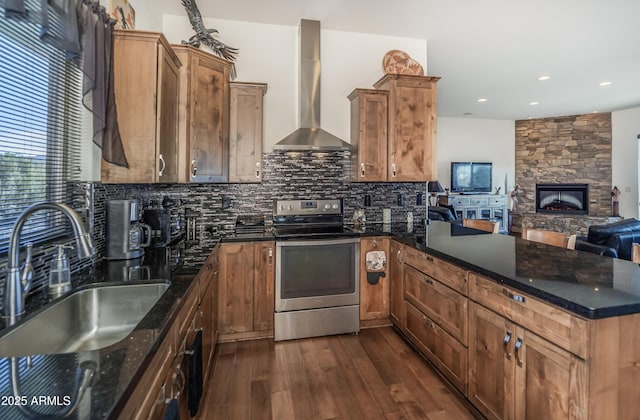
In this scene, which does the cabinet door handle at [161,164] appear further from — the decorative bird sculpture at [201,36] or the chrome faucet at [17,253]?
the decorative bird sculpture at [201,36]

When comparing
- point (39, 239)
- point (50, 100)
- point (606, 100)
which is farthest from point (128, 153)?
point (606, 100)

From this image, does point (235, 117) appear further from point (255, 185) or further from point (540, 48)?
point (540, 48)

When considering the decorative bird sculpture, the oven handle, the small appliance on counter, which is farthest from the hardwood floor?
the decorative bird sculpture

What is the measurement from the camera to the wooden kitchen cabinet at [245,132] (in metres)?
3.10

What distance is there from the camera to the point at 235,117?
3.10m

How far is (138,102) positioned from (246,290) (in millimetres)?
1650

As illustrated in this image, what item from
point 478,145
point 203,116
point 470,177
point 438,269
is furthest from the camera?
point 478,145

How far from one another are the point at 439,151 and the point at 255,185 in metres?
6.37

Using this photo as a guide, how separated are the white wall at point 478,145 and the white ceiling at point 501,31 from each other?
8.69ft

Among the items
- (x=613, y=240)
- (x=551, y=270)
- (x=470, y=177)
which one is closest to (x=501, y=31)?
(x=613, y=240)

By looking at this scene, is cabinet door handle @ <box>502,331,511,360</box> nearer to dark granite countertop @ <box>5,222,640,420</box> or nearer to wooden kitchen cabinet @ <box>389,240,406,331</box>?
dark granite countertop @ <box>5,222,640,420</box>

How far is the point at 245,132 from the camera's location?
10.3ft

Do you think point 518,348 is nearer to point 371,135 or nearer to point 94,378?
point 94,378

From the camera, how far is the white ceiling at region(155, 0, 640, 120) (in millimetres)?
3066
